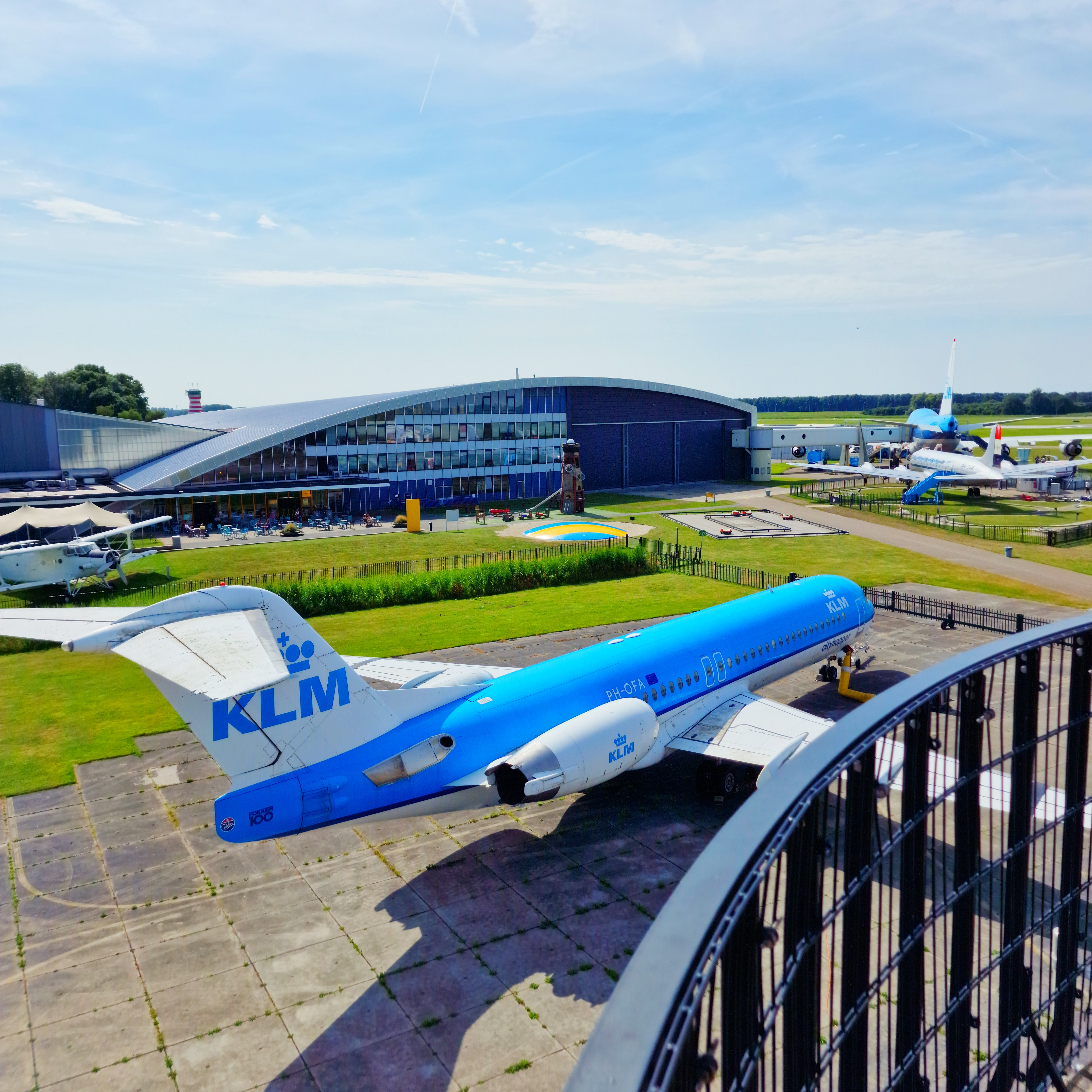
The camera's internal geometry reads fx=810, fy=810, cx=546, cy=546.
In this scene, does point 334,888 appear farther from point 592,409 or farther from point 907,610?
point 592,409

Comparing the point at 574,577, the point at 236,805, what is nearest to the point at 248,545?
the point at 574,577

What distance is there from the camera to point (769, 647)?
28047mm

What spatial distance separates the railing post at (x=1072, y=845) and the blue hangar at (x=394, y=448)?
7314 centimetres

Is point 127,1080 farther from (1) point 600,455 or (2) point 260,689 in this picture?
(1) point 600,455

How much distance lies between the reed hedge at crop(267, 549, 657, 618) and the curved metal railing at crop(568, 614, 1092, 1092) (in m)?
37.7

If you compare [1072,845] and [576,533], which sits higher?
[1072,845]

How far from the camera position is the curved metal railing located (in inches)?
182

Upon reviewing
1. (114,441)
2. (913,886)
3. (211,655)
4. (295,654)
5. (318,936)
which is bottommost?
(318,936)

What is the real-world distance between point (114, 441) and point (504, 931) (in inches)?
3145

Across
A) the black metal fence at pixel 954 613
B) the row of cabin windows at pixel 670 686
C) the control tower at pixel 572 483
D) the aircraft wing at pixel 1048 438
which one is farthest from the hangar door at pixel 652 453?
the row of cabin windows at pixel 670 686

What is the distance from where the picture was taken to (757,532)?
71.8m

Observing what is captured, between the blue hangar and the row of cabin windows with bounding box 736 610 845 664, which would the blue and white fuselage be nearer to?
the row of cabin windows with bounding box 736 610 845 664

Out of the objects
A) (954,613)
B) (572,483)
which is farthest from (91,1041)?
(572,483)

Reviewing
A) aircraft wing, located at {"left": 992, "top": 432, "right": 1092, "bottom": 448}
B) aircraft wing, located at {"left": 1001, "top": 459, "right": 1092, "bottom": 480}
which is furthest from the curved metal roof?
aircraft wing, located at {"left": 992, "top": 432, "right": 1092, "bottom": 448}
